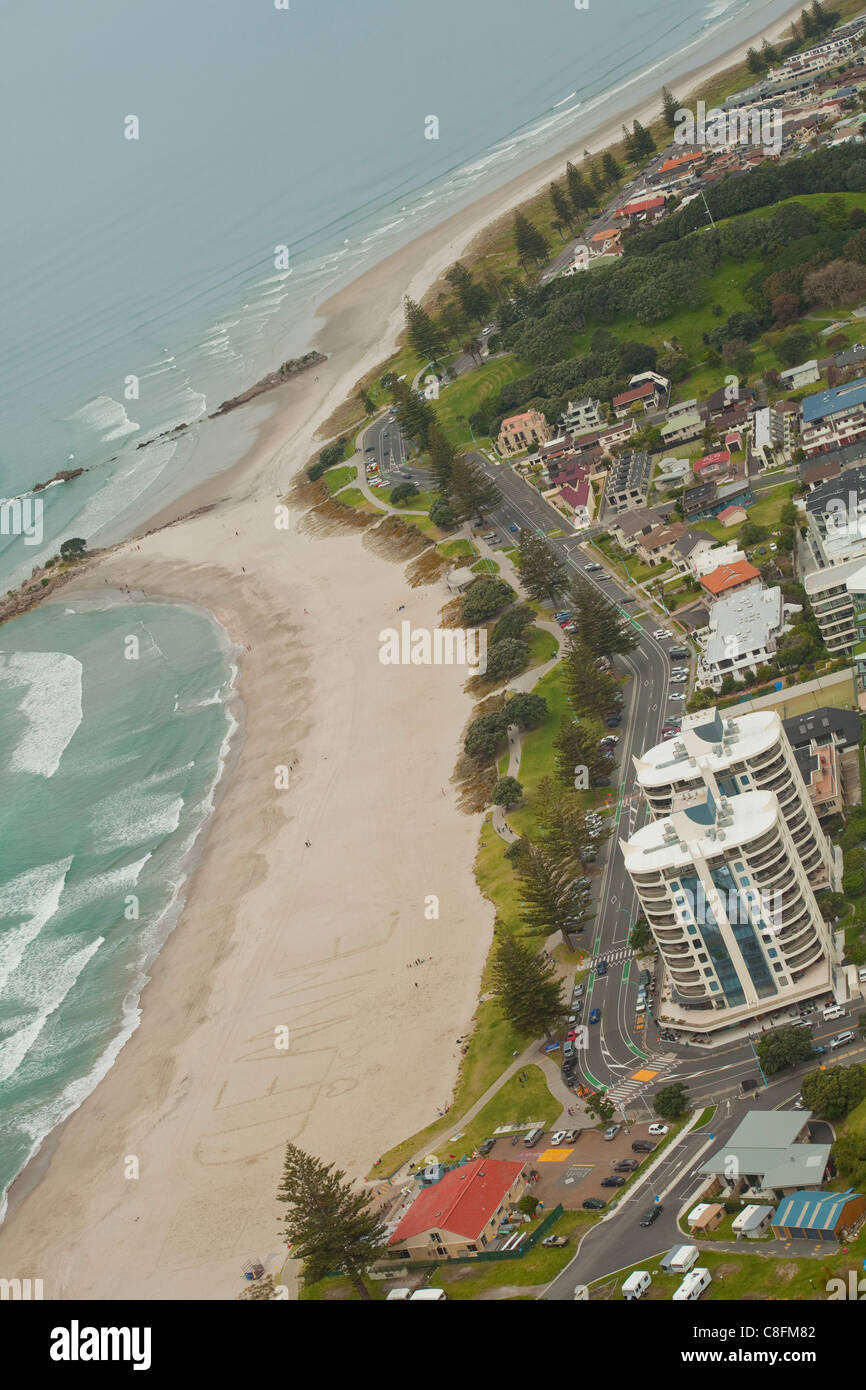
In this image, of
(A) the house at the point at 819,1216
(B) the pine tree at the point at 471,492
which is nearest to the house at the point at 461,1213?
(A) the house at the point at 819,1216

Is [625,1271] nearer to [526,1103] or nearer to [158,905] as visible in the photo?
[526,1103]

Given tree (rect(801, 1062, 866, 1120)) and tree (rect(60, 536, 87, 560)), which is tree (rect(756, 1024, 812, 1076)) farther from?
tree (rect(60, 536, 87, 560))

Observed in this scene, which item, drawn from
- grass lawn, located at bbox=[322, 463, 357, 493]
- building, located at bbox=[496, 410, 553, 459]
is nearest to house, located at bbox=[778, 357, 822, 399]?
building, located at bbox=[496, 410, 553, 459]

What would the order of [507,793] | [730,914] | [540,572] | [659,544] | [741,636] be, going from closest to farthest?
[730,914] → [507,793] → [741,636] → [659,544] → [540,572]

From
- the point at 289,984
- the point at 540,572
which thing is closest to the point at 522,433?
the point at 540,572

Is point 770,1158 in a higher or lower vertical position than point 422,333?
lower

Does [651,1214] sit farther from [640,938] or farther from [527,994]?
[640,938]

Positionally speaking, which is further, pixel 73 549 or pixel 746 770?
pixel 73 549
